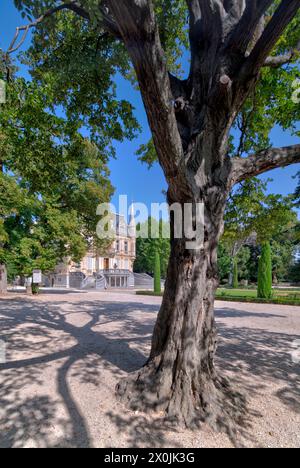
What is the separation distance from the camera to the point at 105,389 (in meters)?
3.53

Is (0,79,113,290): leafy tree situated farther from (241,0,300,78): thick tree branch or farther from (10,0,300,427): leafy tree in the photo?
(241,0,300,78): thick tree branch

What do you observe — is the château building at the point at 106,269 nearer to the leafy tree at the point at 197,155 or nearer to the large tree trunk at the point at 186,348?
the large tree trunk at the point at 186,348

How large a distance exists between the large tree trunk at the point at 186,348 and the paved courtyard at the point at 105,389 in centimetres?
26

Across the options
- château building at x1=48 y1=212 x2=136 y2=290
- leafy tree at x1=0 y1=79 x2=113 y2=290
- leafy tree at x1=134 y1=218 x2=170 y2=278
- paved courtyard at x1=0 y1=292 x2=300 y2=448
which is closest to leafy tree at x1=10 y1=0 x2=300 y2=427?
paved courtyard at x1=0 y1=292 x2=300 y2=448

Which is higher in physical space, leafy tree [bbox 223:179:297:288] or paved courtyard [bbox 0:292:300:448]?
leafy tree [bbox 223:179:297:288]

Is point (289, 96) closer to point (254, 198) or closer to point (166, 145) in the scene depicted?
point (254, 198)

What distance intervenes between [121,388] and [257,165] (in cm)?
385

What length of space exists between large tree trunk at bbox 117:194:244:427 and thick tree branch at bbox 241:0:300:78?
71.6 inches

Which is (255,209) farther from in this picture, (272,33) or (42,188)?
(42,188)

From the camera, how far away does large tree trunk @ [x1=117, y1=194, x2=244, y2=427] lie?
3.04 metres

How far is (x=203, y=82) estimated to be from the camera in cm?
341

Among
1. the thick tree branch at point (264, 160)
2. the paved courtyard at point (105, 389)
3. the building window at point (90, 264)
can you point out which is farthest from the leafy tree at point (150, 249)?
the thick tree branch at point (264, 160)

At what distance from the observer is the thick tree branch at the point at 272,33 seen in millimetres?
2537

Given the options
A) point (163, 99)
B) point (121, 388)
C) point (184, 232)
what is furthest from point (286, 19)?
point (121, 388)
